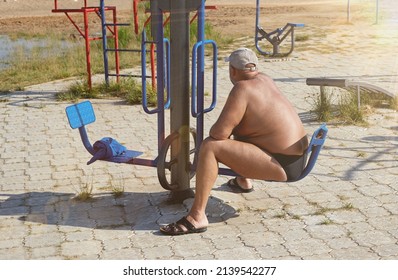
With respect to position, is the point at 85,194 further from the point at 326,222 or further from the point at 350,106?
the point at 350,106

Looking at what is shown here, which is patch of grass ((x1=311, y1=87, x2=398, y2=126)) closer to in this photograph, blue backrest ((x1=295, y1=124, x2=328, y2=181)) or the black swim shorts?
blue backrest ((x1=295, y1=124, x2=328, y2=181))

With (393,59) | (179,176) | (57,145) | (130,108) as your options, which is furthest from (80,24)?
(179,176)

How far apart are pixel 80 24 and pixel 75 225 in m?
17.7

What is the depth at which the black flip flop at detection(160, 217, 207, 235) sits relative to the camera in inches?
191

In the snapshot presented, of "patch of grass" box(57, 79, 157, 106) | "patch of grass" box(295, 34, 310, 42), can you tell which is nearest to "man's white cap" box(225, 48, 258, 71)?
"patch of grass" box(57, 79, 157, 106)

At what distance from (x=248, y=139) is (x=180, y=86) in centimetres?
70

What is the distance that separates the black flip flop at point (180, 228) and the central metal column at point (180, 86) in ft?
1.86

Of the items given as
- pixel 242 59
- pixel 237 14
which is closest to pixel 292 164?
pixel 242 59

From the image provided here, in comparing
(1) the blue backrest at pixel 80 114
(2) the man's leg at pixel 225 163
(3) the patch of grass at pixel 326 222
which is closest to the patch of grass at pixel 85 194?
(1) the blue backrest at pixel 80 114

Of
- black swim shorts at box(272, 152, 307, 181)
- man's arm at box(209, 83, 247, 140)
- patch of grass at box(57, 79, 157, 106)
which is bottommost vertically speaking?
patch of grass at box(57, 79, 157, 106)

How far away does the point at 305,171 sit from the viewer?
502 cm

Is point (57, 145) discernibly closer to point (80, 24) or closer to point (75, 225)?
point (75, 225)

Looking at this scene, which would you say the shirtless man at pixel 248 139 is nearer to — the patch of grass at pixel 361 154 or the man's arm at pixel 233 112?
the man's arm at pixel 233 112

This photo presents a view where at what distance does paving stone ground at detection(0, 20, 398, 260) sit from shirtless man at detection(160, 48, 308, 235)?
1.12 ft
